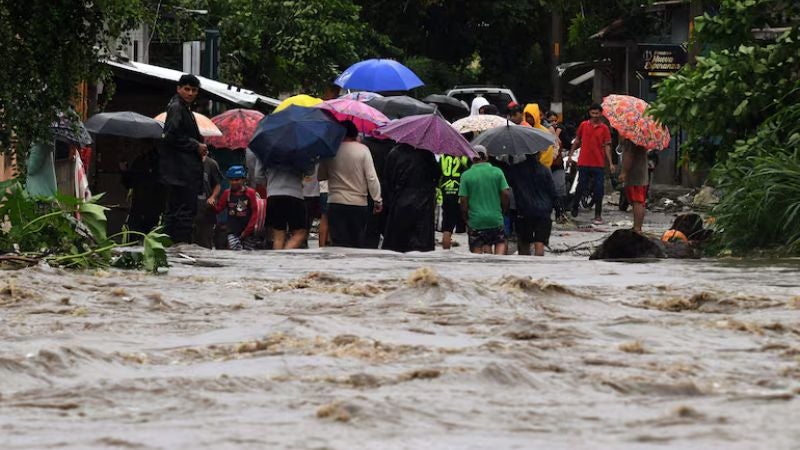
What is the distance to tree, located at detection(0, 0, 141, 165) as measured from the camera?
48.9ft

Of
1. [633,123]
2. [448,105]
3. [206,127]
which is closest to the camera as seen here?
[206,127]

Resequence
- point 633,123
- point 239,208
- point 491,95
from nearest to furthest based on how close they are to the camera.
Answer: point 239,208 → point 633,123 → point 491,95

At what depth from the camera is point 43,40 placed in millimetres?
15016

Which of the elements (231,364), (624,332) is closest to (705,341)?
(624,332)

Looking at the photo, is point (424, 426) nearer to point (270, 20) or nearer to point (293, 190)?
point (293, 190)

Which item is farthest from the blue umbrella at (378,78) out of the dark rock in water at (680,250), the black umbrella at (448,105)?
the dark rock in water at (680,250)

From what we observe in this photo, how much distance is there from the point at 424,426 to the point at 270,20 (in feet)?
97.9

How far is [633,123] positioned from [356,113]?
17.7 feet

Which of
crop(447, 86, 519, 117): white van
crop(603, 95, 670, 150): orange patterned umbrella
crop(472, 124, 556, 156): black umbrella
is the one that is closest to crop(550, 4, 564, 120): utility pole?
crop(447, 86, 519, 117): white van

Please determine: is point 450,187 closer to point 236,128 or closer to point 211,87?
→ point 236,128

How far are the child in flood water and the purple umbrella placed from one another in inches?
95.0

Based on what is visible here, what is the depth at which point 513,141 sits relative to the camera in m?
18.5

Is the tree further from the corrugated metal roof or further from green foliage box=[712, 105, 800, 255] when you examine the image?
the corrugated metal roof

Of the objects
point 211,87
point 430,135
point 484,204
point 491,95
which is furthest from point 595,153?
point 491,95
